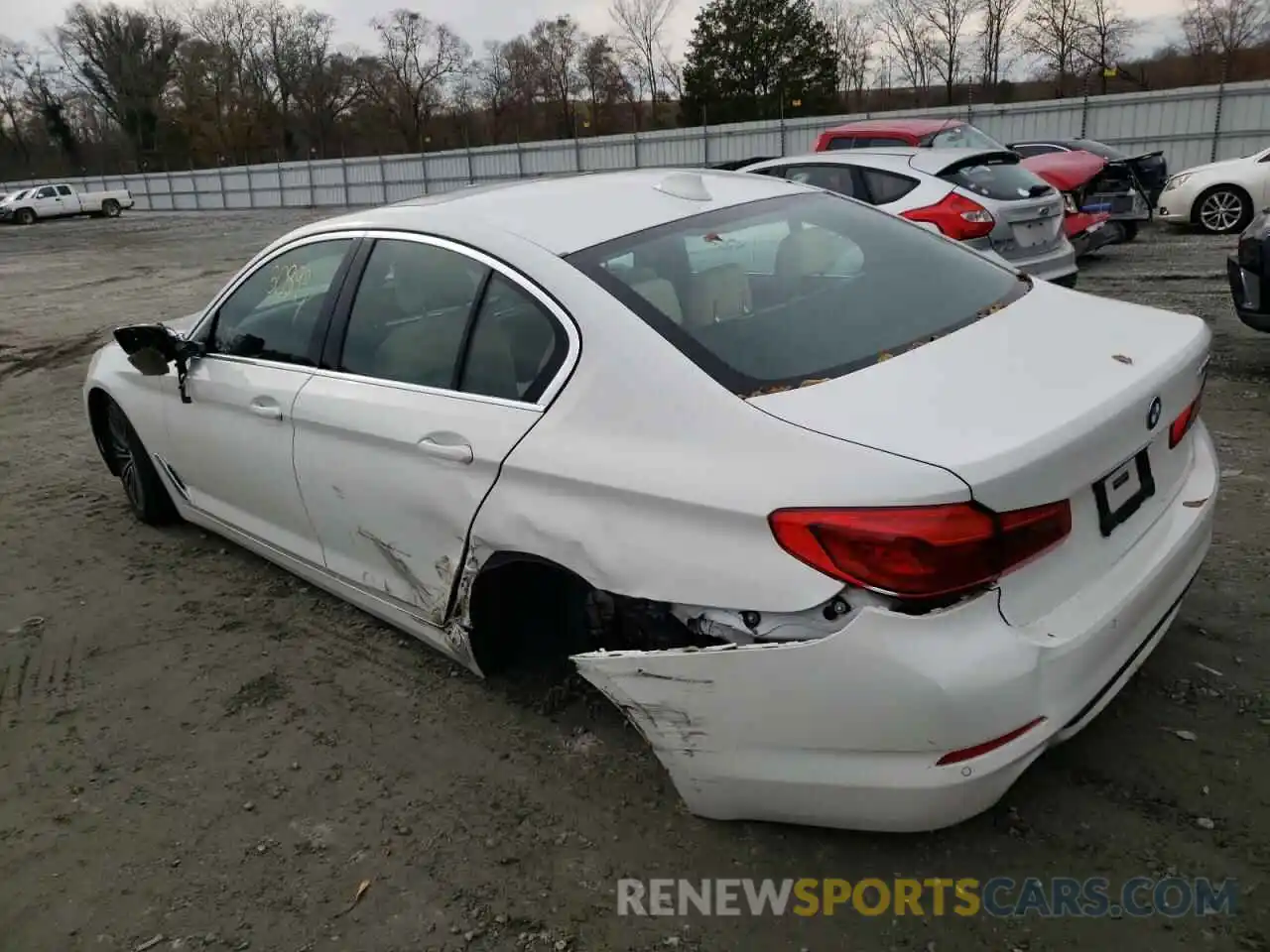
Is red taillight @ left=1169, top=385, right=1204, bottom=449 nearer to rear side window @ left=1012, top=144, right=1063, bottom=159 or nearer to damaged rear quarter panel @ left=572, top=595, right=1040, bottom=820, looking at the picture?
damaged rear quarter panel @ left=572, top=595, right=1040, bottom=820

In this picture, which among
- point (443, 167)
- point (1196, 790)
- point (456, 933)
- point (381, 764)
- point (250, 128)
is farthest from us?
point (250, 128)

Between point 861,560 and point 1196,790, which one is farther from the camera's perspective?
point 1196,790

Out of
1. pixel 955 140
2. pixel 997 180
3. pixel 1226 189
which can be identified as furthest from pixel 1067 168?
pixel 997 180

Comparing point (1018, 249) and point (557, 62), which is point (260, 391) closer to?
point (1018, 249)

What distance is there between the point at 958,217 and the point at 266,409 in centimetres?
604

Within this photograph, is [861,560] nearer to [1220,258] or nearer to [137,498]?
[137,498]

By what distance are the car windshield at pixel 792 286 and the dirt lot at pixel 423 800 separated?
3.91ft

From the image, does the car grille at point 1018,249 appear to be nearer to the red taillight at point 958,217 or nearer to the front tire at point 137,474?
the red taillight at point 958,217

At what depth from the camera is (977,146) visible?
35.6 ft

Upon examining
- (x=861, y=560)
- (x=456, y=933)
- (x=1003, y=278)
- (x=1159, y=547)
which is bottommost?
(x=456, y=933)

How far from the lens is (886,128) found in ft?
38.4

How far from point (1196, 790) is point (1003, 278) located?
1532 millimetres

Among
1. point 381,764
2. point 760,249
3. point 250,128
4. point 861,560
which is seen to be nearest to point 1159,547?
point 861,560

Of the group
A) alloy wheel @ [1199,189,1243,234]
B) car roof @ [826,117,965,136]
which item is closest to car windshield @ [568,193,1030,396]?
car roof @ [826,117,965,136]
